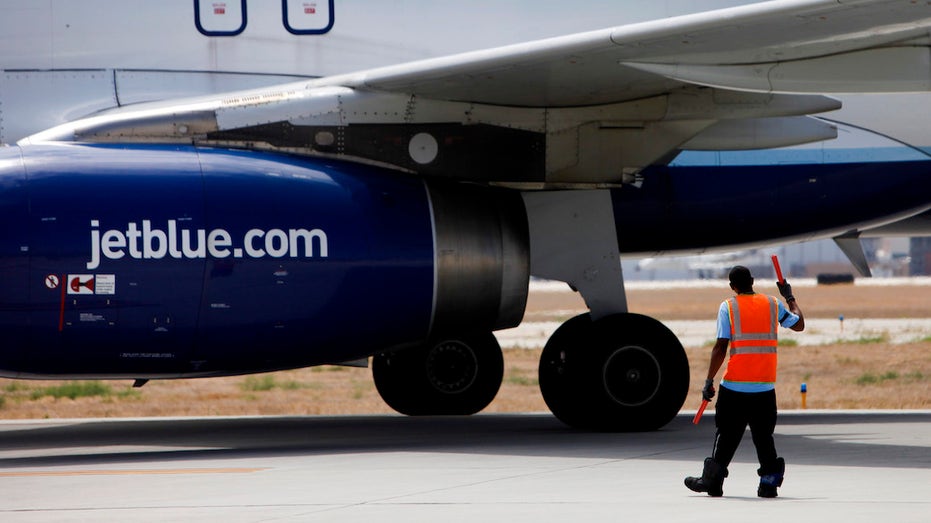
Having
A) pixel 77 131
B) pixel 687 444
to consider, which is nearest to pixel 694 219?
pixel 687 444

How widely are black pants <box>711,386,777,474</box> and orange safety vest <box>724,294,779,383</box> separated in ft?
0.36

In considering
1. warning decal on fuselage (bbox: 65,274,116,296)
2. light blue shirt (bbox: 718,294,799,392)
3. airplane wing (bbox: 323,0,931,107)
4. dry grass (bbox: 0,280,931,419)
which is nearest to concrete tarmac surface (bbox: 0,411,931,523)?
light blue shirt (bbox: 718,294,799,392)

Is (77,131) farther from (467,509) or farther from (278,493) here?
(467,509)

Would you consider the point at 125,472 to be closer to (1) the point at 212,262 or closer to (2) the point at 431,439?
(1) the point at 212,262

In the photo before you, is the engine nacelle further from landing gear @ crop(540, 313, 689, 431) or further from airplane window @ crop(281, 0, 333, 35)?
airplane window @ crop(281, 0, 333, 35)

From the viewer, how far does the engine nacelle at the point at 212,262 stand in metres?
11.2

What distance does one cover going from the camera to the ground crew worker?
9.08m

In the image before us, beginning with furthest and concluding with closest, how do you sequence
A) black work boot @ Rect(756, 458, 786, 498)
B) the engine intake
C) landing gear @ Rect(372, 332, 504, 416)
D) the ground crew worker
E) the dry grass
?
the dry grass < landing gear @ Rect(372, 332, 504, 416) < the engine intake < the ground crew worker < black work boot @ Rect(756, 458, 786, 498)

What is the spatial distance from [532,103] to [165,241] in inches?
146

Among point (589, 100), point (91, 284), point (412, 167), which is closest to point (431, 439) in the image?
point (412, 167)

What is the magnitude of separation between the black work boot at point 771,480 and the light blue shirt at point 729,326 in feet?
1.78

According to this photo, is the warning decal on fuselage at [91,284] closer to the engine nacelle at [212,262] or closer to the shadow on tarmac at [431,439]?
the engine nacelle at [212,262]

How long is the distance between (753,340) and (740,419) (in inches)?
20.6

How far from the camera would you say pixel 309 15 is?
1405 cm
